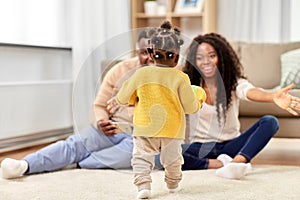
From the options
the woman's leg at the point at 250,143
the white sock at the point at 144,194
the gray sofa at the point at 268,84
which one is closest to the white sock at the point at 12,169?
the white sock at the point at 144,194

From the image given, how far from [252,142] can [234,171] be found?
0.28m

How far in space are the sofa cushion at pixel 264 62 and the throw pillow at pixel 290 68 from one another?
0.07 meters

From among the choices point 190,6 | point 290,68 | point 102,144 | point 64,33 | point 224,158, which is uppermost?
point 190,6

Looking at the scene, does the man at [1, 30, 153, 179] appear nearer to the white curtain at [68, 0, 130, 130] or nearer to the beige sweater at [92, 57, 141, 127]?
the beige sweater at [92, 57, 141, 127]

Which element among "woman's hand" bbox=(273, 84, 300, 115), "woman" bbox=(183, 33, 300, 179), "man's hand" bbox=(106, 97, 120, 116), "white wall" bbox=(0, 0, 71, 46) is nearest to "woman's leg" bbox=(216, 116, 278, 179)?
"woman" bbox=(183, 33, 300, 179)

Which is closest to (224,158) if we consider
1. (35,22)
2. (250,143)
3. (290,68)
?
(250,143)

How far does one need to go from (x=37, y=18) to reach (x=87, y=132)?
5.35ft

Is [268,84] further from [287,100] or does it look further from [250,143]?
[287,100]

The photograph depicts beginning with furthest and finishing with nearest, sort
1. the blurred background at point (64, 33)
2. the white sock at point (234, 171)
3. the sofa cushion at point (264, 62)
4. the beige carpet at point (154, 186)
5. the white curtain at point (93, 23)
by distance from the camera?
the white curtain at point (93, 23)
the sofa cushion at point (264, 62)
the blurred background at point (64, 33)
the white sock at point (234, 171)
the beige carpet at point (154, 186)

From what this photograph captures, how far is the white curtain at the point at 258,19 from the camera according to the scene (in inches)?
161

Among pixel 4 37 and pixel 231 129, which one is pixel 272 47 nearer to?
pixel 231 129

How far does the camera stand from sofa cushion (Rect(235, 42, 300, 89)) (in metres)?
3.27

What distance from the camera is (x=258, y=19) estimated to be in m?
4.16

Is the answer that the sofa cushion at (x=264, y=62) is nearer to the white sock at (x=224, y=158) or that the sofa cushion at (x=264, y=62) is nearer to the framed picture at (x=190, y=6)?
the framed picture at (x=190, y=6)
